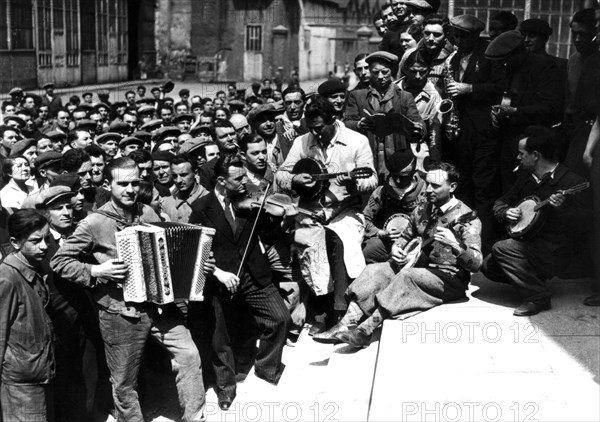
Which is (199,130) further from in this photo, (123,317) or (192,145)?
(123,317)

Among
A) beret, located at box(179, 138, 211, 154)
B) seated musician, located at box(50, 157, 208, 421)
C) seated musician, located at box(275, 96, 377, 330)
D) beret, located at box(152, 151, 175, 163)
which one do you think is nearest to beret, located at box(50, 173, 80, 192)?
seated musician, located at box(50, 157, 208, 421)

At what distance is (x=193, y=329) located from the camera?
7.28m

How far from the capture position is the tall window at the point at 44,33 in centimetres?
2834

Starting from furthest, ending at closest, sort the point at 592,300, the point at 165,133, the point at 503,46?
1. the point at 165,133
2. the point at 503,46
3. the point at 592,300

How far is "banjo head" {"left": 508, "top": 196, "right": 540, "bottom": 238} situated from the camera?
6688 mm

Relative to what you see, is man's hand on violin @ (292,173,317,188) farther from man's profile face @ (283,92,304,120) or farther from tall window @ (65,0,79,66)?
tall window @ (65,0,79,66)

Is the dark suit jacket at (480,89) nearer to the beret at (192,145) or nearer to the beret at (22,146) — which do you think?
the beret at (192,145)

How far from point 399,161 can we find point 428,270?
1.19 meters

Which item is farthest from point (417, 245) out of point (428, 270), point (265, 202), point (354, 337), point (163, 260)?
point (163, 260)

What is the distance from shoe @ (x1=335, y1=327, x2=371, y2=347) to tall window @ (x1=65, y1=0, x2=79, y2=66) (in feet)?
86.7

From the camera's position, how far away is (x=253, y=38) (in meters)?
41.4

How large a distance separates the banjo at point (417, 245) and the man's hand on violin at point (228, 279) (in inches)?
62.9

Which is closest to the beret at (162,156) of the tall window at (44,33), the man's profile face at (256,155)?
the man's profile face at (256,155)

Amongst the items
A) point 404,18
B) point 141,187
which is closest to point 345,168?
point 141,187
